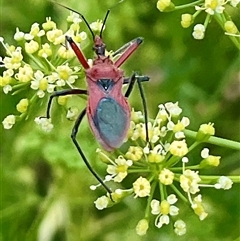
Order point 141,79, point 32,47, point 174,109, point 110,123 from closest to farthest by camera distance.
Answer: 1. point 110,123
2. point 174,109
3. point 32,47
4. point 141,79

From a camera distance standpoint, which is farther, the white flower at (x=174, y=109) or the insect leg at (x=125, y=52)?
the insect leg at (x=125, y=52)

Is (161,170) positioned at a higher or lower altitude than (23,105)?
lower

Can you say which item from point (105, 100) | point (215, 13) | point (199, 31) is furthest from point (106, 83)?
point (215, 13)

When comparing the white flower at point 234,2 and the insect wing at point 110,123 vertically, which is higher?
the white flower at point 234,2

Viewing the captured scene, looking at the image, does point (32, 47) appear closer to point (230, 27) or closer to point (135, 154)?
point (135, 154)

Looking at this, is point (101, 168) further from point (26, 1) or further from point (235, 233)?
point (26, 1)

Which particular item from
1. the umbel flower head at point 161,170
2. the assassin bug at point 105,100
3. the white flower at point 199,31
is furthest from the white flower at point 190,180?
the white flower at point 199,31

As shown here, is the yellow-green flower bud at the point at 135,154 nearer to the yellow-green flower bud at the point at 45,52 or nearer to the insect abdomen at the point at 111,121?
the insect abdomen at the point at 111,121
